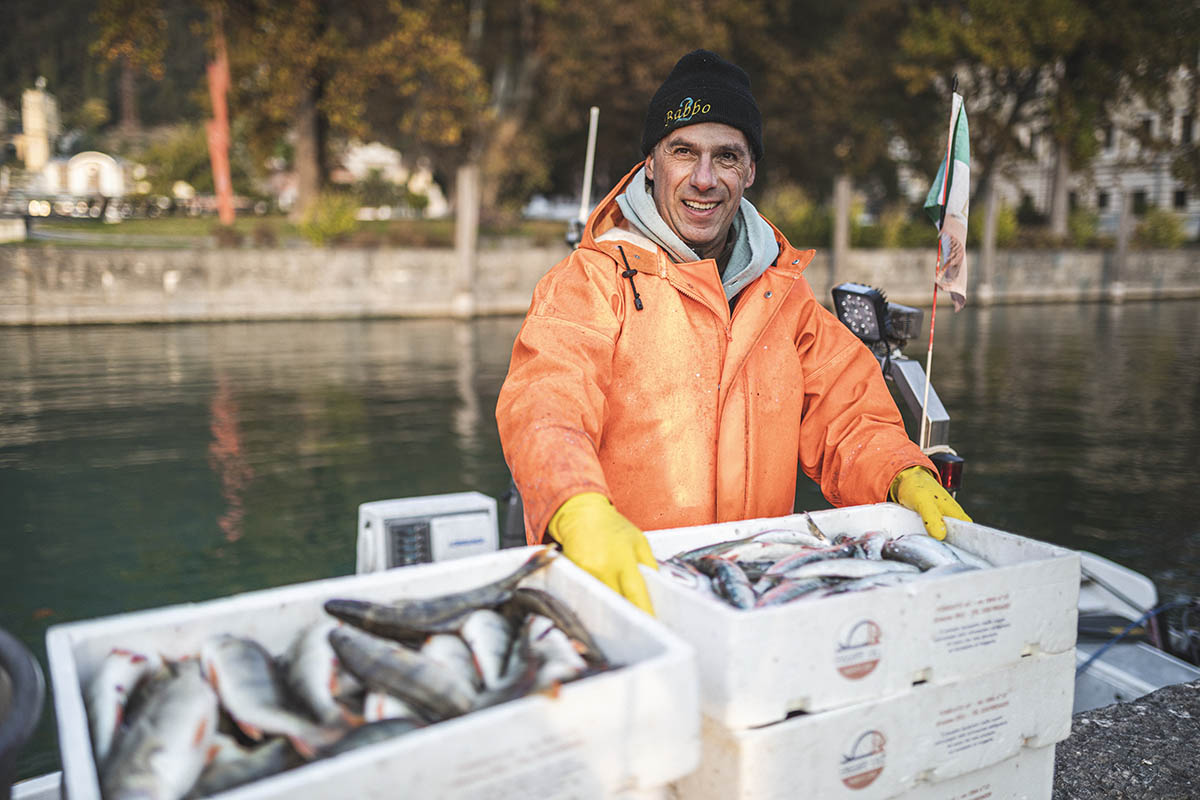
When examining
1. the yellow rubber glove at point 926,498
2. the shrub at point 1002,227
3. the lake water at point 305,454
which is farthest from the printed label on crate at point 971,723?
the shrub at point 1002,227

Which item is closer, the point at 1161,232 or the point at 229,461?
the point at 229,461

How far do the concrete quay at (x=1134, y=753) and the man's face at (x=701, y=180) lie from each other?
6.21 feet

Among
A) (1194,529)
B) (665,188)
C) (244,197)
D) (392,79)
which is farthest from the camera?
(244,197)

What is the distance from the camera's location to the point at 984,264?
28.8m

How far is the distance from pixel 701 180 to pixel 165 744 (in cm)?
201

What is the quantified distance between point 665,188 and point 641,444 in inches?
30.7

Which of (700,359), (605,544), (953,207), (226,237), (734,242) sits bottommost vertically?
(605,544)

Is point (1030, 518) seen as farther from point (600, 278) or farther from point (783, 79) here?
point (783, 79)

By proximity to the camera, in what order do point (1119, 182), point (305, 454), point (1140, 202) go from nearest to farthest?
point (305, 454) → point (1140, 202) → point (1119, 182)

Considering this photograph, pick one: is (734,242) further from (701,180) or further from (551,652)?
(551,652)

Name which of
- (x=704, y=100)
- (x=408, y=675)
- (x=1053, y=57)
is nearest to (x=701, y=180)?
(x=704, y=100)

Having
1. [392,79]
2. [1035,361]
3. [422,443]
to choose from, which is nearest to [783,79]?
[392,79]

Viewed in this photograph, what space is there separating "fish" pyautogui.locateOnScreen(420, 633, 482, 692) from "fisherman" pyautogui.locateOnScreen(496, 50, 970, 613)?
61 cm

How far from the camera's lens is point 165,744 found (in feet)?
4.54
